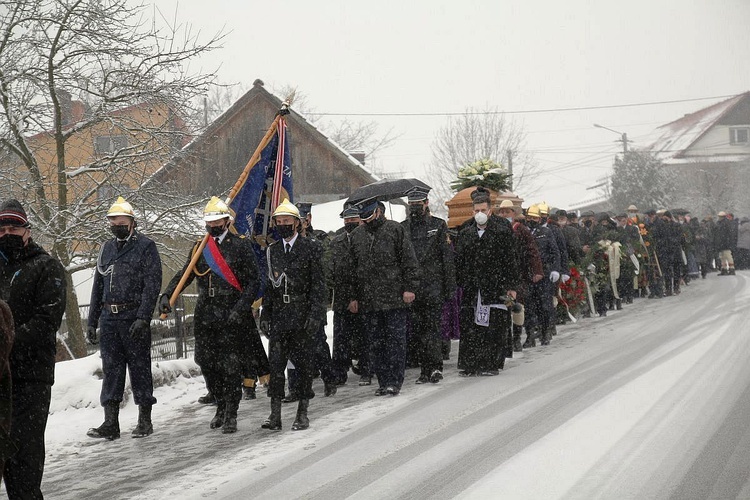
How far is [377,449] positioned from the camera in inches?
299

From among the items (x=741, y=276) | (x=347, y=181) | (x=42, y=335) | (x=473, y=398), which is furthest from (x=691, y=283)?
(x=42, y=335)

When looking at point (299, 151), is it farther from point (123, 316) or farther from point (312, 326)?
point (312, 326)

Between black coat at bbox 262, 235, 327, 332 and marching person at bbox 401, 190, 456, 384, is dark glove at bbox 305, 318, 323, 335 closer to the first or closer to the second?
black coat at bbox 262, 235, 327, 332

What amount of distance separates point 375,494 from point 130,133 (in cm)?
1057

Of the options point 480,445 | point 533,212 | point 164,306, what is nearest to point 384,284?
point 164,306

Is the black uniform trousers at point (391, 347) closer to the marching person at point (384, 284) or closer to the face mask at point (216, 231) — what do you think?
the marching person at point (384, 284)

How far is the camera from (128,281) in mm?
8758

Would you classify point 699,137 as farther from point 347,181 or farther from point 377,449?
point 377,449

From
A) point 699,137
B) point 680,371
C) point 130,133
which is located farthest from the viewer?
point 699,137

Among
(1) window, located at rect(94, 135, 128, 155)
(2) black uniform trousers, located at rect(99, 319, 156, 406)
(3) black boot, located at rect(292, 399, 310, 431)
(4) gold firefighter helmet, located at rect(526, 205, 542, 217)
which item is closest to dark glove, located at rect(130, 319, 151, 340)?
(2) black uniform trousers, located at rect(99, 319, 156, 406)

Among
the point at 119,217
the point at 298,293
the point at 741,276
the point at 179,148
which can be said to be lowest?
the point at 741,276

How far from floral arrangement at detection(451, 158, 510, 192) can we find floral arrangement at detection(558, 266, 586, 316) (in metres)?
2.62

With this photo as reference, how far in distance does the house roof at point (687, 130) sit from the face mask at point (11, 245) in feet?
221

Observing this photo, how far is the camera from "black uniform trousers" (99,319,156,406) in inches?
344
